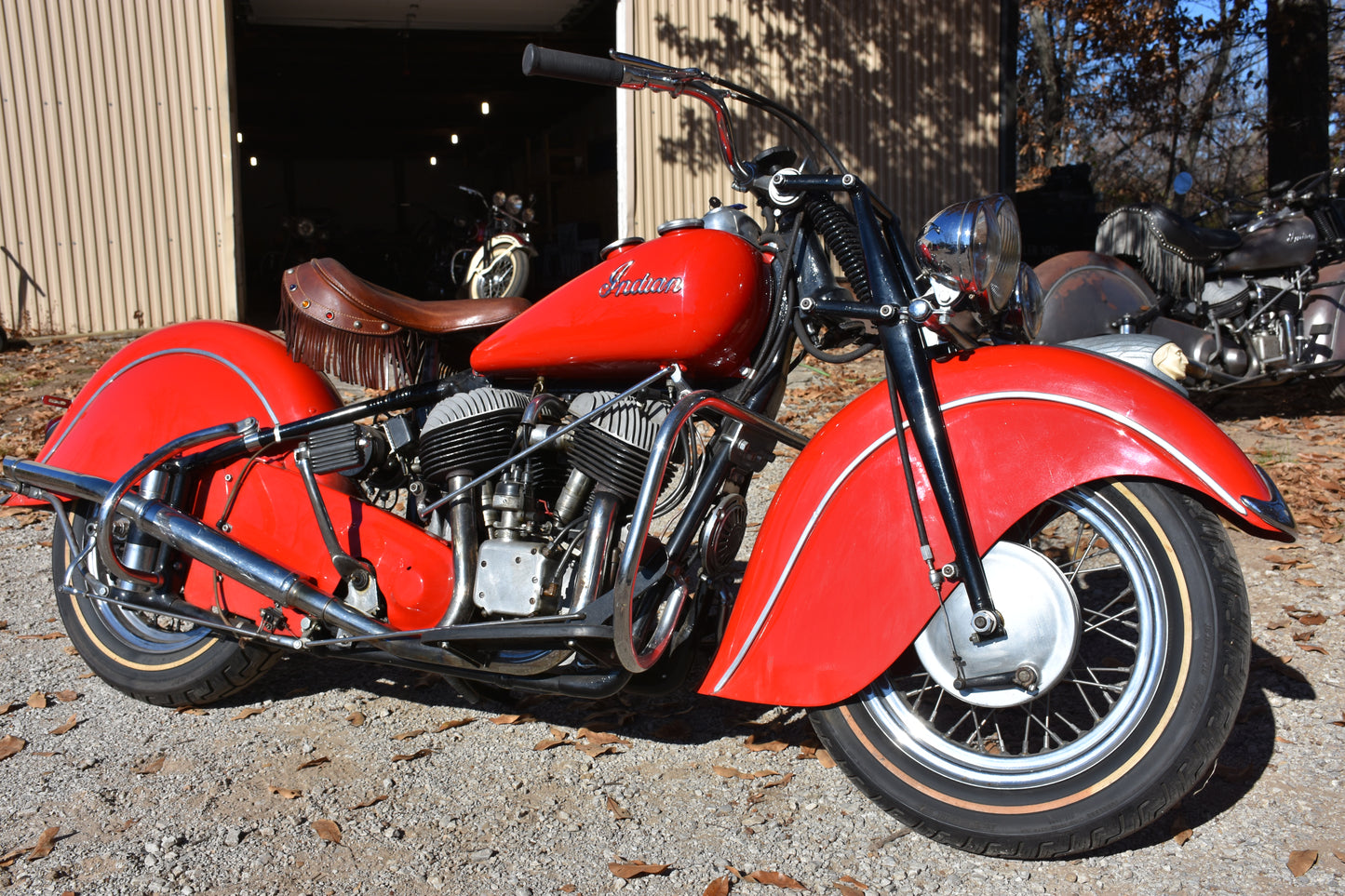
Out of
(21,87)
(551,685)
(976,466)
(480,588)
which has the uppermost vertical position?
(21,87)

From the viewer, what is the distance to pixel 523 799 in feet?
8.43

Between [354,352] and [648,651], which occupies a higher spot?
[354,352]

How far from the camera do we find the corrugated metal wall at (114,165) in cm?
885

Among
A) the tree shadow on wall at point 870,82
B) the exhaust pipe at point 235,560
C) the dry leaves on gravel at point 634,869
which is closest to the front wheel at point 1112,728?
the dry leaves on gravel at point 634,869

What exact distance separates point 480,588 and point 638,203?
27.8ft

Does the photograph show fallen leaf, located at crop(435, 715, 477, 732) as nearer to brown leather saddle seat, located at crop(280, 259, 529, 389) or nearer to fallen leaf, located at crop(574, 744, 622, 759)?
fallen leaf, located at crop(574, 744, 622, 759)

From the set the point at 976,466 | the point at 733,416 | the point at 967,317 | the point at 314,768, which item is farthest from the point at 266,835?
the point at 967,317

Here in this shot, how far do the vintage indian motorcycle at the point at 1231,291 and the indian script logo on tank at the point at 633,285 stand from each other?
456cm

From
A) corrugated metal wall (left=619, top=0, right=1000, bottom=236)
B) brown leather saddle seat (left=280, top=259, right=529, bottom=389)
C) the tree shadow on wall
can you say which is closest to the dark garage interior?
corrugated metal wall (left=619, top=0, right=1000, bottom=236)

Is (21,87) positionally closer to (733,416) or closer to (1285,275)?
(733,416)

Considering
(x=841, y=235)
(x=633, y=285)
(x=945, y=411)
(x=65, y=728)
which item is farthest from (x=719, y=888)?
(x=65, y=728)

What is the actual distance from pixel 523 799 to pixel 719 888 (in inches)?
24.9

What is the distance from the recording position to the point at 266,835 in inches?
95.0

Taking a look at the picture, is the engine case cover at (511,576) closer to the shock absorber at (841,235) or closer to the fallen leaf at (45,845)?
the shock absorber at (841,235)
